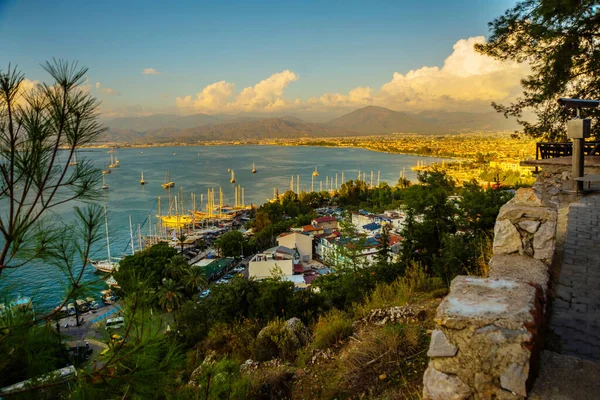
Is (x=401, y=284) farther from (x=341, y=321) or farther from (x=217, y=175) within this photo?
(x=217, y=175)

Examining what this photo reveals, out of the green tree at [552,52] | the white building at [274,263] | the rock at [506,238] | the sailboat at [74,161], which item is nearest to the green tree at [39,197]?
the sailboat at [74,161]

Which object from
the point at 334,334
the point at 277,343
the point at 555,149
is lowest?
the point at 277,343

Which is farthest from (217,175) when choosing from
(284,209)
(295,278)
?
(295,278)

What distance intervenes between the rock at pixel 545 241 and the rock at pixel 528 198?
168 mm

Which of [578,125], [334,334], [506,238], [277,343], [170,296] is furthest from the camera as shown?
[170,296]

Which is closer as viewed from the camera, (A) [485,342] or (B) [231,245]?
(A) [485,342]

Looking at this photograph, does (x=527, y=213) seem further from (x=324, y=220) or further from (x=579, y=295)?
(x=324, y=220)

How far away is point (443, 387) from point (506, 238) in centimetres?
146

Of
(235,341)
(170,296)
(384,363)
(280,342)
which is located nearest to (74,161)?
(384,363)

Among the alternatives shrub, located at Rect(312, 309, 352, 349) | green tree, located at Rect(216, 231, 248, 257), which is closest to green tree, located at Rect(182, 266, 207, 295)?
green tree, located at Rect(216, 231, 248, 257)

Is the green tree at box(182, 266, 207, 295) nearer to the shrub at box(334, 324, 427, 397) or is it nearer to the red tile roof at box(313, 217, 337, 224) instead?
the red tile roof at box(313, 217, 337, 224)

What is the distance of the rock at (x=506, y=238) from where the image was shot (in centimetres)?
253

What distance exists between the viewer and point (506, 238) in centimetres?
257

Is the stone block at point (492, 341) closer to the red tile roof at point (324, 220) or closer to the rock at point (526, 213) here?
the rock at point (526, 213)
